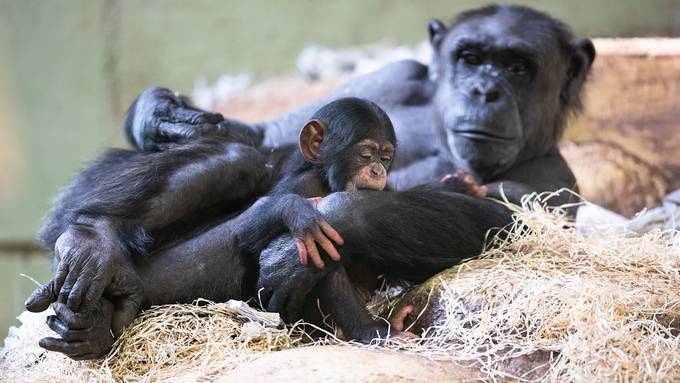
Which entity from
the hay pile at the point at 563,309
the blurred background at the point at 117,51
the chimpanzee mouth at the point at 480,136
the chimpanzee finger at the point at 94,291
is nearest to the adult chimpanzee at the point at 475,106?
the chimpanzee mouth at the point at 480,136

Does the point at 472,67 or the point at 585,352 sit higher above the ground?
the point at 472,67

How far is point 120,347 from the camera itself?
2615 mm

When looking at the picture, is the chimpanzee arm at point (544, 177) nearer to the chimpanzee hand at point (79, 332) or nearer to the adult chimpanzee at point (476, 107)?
the adult chimpanzee at point (476, 107)

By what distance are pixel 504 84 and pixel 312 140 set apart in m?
1.10

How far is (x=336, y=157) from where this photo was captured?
2842 mm

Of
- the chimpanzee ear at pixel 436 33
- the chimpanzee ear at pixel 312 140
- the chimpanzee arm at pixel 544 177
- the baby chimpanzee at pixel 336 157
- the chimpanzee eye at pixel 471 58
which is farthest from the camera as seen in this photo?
the chimpanzee ear at pixel 436 33

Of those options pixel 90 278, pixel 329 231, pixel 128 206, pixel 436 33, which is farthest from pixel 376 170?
pixel 436 33

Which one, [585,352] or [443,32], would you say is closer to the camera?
[585,352]

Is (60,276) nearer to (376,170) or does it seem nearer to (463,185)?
(376,170)

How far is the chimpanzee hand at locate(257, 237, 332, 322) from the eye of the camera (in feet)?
8.56

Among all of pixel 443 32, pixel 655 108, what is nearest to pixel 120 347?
pixel 443 32

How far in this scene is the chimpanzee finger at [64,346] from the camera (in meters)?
2.45

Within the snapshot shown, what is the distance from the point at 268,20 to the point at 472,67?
3.30 meters

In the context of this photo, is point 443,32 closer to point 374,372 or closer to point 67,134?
point 374,372
